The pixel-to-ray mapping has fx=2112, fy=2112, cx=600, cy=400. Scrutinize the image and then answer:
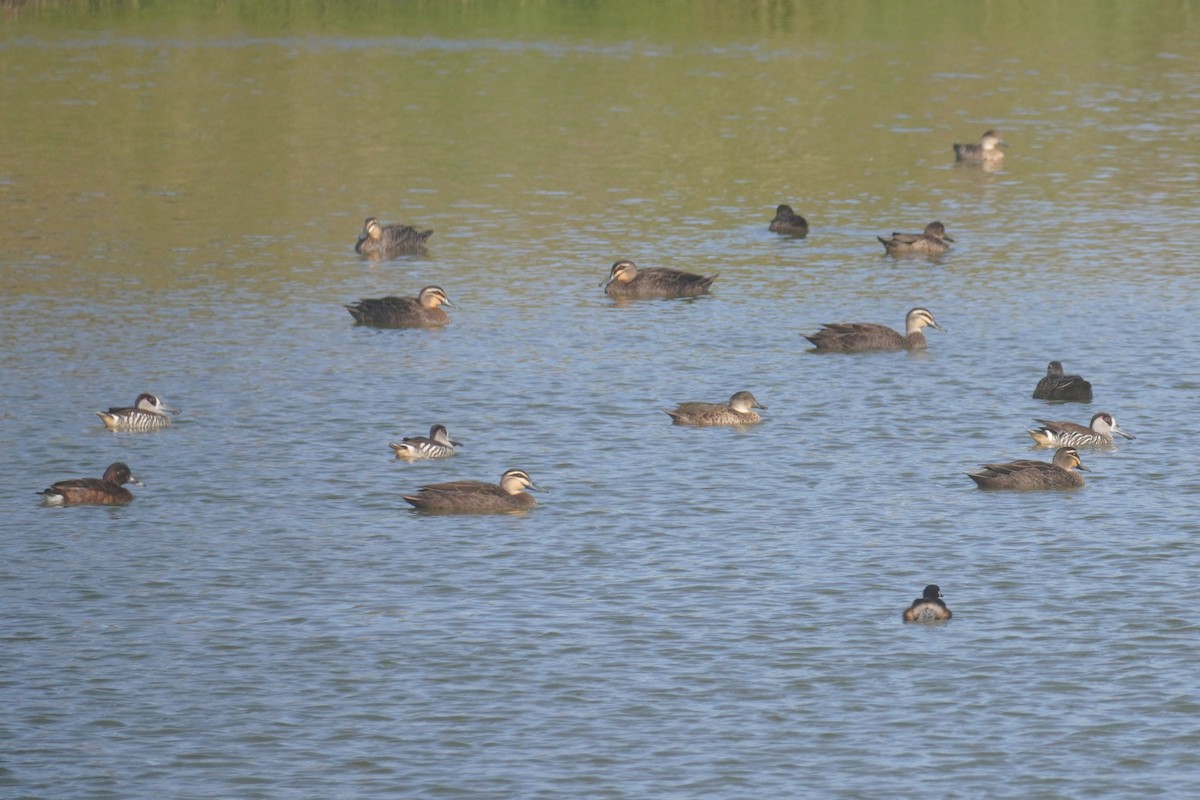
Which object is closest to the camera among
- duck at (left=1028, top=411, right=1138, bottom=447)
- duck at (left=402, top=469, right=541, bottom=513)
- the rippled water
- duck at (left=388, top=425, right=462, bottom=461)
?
the rippled water

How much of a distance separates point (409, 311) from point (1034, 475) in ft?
41.3

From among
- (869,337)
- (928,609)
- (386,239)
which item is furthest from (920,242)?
(928,609)

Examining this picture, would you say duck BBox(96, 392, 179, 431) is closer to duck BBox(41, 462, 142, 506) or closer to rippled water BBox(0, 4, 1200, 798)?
rippled water BBox(0, 4, 1200, 798)

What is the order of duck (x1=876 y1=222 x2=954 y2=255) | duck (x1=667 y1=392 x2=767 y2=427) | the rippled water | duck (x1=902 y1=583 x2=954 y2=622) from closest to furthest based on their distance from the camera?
the rippled water, duck (x1=902 y1=583 x2=954 y2=622), duck (x1=667 y1=392 x2=767 y2=427), duck (x1=876 y1=222 x2=954 y2=255)

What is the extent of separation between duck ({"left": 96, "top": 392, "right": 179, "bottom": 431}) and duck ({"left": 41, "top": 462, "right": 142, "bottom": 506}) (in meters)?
3.08

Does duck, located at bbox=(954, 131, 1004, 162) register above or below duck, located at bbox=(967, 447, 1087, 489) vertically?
above

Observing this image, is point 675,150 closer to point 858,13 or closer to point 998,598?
point 858,13

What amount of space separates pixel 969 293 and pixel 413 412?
11875 millimetres

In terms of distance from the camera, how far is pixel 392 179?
47312mm

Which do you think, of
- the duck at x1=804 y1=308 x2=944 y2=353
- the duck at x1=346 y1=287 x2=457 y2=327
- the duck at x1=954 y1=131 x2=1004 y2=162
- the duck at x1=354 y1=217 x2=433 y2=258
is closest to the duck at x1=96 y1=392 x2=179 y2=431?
the duck at x1=346 y1=287 x2=457 y2=327

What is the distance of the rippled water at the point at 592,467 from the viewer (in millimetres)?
16094

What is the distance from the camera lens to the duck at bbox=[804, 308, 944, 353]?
30.2 meters

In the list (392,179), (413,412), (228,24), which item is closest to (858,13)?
(228,24)

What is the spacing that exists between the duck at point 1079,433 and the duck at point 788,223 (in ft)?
51.0
